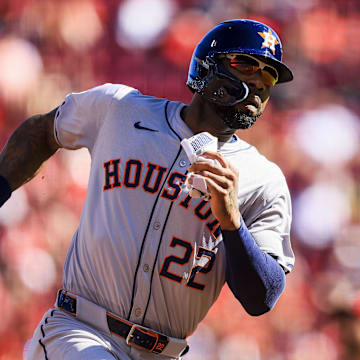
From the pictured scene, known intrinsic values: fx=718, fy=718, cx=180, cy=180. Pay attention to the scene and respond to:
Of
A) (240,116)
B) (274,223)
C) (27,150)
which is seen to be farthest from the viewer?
(27,150)

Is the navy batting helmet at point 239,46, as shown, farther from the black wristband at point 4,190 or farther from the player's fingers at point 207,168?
the black wristband at point 4,190

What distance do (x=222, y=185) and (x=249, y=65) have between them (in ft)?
2.88

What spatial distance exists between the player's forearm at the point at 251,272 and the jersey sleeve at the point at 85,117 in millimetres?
915

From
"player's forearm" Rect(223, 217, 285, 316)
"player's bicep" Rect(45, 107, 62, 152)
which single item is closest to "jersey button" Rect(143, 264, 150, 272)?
"player's forearm" Rect(223, 217, 285, 316)

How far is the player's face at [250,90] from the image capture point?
3.05 meters

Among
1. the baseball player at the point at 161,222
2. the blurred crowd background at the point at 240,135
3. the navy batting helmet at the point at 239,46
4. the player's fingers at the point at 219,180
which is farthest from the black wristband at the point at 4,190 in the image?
the blurred crowd background at the point at 240,135

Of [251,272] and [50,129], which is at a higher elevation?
[50,129]

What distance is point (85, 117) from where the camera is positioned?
10.6 ft

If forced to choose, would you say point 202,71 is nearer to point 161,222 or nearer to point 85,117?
point 85,117

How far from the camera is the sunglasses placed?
3.13 meters

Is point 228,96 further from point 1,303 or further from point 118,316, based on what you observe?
point 1,303

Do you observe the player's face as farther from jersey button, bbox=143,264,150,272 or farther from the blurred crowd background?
the blurred crowd background

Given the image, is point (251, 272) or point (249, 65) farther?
point (249, 65)

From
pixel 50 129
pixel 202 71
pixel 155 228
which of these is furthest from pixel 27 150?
pixel 202 71
